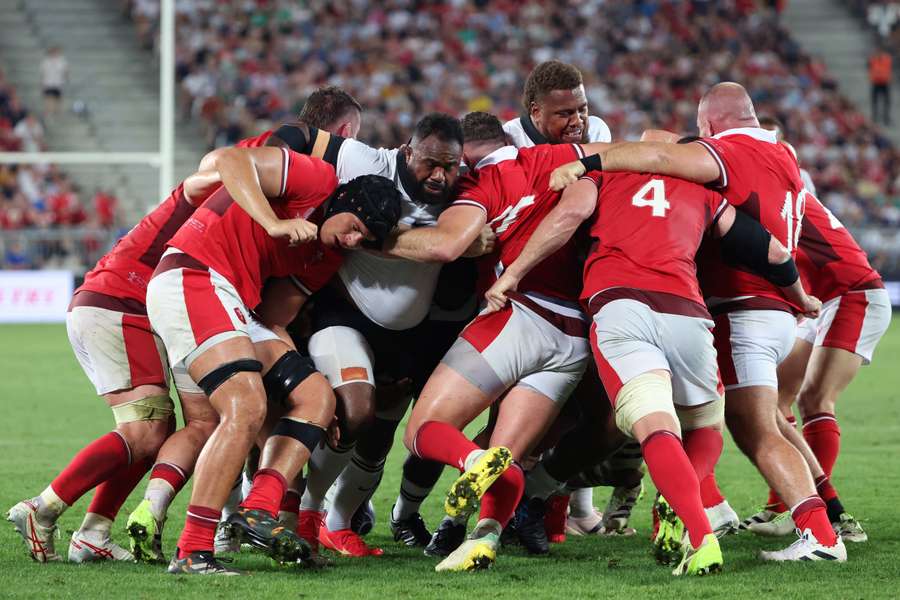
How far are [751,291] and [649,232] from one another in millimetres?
805

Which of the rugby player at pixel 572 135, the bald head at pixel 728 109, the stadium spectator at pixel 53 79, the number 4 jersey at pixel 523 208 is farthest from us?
the stadium spectator at pixel 53 79

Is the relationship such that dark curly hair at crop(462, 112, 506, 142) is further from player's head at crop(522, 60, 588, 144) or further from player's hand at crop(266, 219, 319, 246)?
player's hand at crop(266, 219, 319, 246)

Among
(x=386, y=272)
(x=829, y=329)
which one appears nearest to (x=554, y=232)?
(x=386, y=272)

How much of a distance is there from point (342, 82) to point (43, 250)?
850 cm

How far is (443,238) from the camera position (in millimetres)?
5852

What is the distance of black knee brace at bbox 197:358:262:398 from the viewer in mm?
5527

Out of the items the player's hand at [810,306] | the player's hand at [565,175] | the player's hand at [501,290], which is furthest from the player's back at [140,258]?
the player's hand at [810,306]

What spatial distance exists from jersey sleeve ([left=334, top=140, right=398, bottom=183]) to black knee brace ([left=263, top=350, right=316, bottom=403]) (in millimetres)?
910

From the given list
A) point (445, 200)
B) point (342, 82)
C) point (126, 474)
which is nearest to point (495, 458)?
point (445, 200)

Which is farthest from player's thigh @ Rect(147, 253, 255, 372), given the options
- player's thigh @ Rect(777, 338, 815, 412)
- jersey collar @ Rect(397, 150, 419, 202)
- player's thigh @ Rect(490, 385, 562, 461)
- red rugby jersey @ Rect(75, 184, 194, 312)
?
player's thigh @ Rect(777, 338, 815, 412)

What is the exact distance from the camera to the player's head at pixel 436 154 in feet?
19.6

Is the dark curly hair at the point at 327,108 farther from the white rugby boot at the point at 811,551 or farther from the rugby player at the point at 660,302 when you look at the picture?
the white rugby boot at the point at 811,551

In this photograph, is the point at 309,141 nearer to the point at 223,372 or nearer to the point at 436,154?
the point at 436,154

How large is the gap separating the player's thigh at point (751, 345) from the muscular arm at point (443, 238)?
4.33ft
